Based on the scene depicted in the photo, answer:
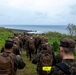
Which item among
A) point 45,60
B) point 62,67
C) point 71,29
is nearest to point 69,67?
point 62,67

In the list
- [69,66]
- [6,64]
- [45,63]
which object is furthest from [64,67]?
[45,63]

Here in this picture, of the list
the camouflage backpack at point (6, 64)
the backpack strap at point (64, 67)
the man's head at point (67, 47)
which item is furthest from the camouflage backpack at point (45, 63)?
the backpack strap at point (64, 67)

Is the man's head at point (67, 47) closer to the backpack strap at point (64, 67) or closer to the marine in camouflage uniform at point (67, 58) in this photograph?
the marine in camouflage uniform at point (67, 58)

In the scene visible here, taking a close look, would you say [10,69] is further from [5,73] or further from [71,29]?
[71,29]

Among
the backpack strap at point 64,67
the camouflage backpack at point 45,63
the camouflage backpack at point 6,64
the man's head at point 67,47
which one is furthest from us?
the camouflage backpack at point 45,63

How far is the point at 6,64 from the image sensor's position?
26.5 ft

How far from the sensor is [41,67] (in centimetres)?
1156

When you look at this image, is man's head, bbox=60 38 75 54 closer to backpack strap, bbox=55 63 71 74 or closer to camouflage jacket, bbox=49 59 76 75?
camouflage jacket, bbox=49 59 76 75

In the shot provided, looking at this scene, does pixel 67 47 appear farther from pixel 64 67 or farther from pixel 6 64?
pixel 6 64

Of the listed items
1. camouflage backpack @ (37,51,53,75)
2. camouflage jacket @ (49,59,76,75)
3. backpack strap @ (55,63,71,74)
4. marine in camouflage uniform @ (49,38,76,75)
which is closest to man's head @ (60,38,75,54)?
marine in camouflage uniform @ (49,38,76,75)

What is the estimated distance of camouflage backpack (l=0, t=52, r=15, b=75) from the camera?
805 cm

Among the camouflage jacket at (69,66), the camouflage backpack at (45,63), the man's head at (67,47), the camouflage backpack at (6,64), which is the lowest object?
the camouflage backpack at (45,63)

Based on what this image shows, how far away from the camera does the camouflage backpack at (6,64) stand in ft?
26.4

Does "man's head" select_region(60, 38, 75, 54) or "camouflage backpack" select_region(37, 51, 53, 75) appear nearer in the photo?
"man's head" select_region(60, 38, 75, 54)
